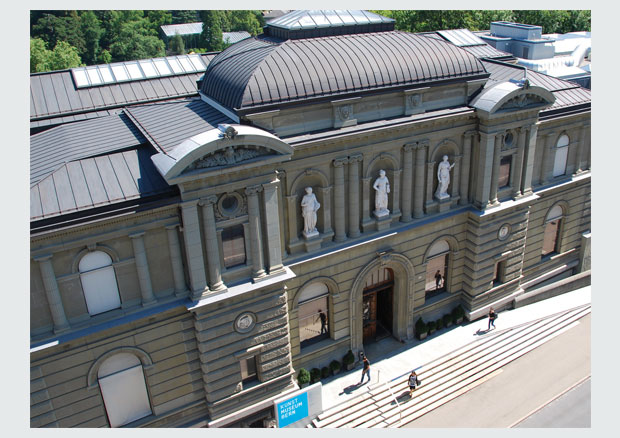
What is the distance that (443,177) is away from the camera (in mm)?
34906

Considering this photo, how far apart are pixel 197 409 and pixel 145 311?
7.00m

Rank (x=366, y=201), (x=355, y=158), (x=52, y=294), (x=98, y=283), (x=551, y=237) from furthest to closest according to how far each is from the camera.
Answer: (x=551, y=237), (x=366, y=201), (x=355, y=158), (x=98, y=283), (x=52, y=294)

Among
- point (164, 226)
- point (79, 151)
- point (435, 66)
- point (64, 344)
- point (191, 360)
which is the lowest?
point (191, 360)

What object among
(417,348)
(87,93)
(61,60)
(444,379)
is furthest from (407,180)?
(61,60)

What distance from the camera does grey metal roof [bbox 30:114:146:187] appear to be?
2692 cm

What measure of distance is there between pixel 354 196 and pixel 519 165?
42.7ft

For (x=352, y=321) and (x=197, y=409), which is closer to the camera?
(x=197, y=409)

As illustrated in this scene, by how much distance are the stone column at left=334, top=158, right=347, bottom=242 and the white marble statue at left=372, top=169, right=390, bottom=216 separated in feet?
8.17

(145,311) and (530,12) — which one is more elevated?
(530,12)

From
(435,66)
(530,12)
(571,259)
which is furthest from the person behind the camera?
(530,12)

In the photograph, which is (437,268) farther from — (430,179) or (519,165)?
(519,165)

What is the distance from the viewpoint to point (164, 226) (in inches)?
1022

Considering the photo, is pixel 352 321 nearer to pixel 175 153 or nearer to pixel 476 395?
pixel 476 395

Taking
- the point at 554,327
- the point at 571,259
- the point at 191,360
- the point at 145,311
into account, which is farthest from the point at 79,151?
the point at 571,259
